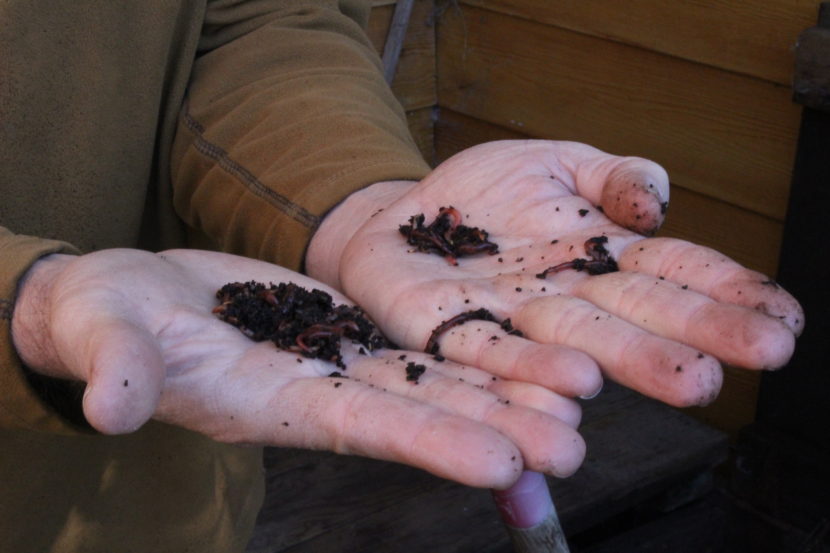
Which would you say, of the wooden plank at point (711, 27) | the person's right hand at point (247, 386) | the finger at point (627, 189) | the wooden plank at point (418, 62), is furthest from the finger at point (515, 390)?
the wooden plank at point (418, 62)

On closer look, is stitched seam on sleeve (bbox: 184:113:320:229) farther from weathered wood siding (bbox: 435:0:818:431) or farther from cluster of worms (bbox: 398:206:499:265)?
weathered wood siding (bbox: 435:0:818:431)

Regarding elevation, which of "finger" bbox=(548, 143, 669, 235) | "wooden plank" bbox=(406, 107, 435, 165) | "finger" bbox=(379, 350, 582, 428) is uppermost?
"finger" bbox=(548, 143, 669, 235)

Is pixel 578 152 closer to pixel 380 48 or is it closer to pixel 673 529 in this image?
pixel 673 529

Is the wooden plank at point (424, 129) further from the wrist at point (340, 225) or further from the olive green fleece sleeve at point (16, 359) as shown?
the olive green fleece sleeve at point (16, 359)

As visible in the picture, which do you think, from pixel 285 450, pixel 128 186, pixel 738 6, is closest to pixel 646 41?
pixel 738 6

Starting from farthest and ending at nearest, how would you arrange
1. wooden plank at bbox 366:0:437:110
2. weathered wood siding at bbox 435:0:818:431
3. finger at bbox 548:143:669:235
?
wooden plank at bbox 366:0:437:110, weathered wood siding at bbox 435:0:818:431, finger at bbox 548:143:669:235

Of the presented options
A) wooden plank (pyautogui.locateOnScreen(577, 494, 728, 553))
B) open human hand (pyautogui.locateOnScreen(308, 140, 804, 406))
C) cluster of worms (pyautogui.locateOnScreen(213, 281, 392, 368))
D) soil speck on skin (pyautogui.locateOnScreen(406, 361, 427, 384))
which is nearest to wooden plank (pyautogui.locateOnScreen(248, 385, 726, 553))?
wooden plank (pyautogui.locateOnScreen(577, 494, 728, 553))
